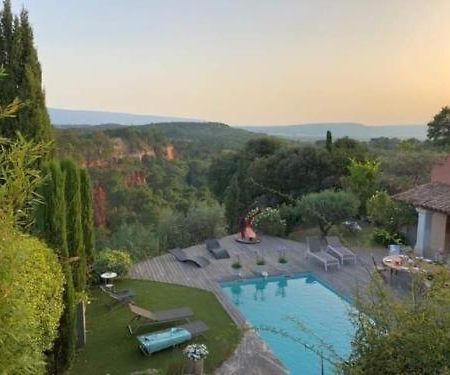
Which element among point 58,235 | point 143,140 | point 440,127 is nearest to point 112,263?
point 58,235

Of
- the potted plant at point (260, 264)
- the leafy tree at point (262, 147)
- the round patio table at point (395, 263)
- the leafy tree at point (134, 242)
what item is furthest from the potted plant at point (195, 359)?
the leafy tree at point (262, 147)

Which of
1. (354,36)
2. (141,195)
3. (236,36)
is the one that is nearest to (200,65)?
(236,36)

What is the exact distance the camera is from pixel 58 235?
7.57 meters

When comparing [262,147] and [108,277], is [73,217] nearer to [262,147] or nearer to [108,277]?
[108,277]

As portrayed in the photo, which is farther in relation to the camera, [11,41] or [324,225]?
[324,225]

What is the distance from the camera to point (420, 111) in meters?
29.5

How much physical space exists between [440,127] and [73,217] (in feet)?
126

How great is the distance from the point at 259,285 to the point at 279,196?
1261cm

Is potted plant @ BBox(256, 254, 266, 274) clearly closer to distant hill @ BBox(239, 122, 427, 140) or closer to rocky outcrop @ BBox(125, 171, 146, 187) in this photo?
rocky outcrop @ BBox(125, 171, 146, 187)

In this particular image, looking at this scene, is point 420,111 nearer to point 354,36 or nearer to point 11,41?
point 354,36

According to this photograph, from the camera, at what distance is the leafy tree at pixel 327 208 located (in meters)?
18.6

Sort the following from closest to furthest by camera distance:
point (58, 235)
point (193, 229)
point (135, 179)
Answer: point (58, 235) → point (193, 229) → point (135, 179)

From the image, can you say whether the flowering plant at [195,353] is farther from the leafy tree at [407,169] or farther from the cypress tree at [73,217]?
the leafy tree at [407,169]

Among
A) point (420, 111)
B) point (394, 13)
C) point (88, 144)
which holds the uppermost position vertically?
point (394, 13)
